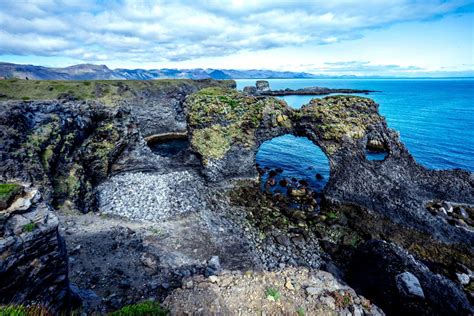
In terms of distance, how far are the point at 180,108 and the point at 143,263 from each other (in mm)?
56928

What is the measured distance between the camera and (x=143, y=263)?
1628cm

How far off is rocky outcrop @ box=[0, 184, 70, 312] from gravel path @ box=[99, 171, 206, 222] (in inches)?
516

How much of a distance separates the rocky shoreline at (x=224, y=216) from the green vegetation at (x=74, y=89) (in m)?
42.3

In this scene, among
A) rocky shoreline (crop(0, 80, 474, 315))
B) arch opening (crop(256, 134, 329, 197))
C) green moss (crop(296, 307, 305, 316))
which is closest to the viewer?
green moss (crop(296, 307, 305, 316))

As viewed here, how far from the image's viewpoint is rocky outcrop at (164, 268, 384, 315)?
11969 millimetres

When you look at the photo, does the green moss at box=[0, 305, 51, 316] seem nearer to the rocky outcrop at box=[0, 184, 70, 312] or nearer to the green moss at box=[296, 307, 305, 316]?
the rocky outcrop at box=[0, 184, 70, 312]

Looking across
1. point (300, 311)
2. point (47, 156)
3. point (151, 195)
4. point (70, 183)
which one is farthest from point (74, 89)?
point (300, 311)

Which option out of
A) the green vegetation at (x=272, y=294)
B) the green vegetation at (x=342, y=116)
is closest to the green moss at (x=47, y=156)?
the green vegetation at (x=272, y=294)

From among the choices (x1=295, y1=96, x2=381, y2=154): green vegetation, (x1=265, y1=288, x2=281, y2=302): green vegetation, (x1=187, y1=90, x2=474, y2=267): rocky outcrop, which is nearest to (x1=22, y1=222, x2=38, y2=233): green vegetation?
(x1=265, y1=288, x2=281, y2=302): green vegetation

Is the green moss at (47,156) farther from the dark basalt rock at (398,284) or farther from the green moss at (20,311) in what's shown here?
the dark basalt rock at (398,284)

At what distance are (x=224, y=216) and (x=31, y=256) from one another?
1720cm

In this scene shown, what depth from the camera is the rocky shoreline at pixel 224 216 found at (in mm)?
12500

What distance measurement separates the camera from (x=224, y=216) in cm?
2450

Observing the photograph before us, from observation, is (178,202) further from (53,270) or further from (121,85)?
(121,85)
